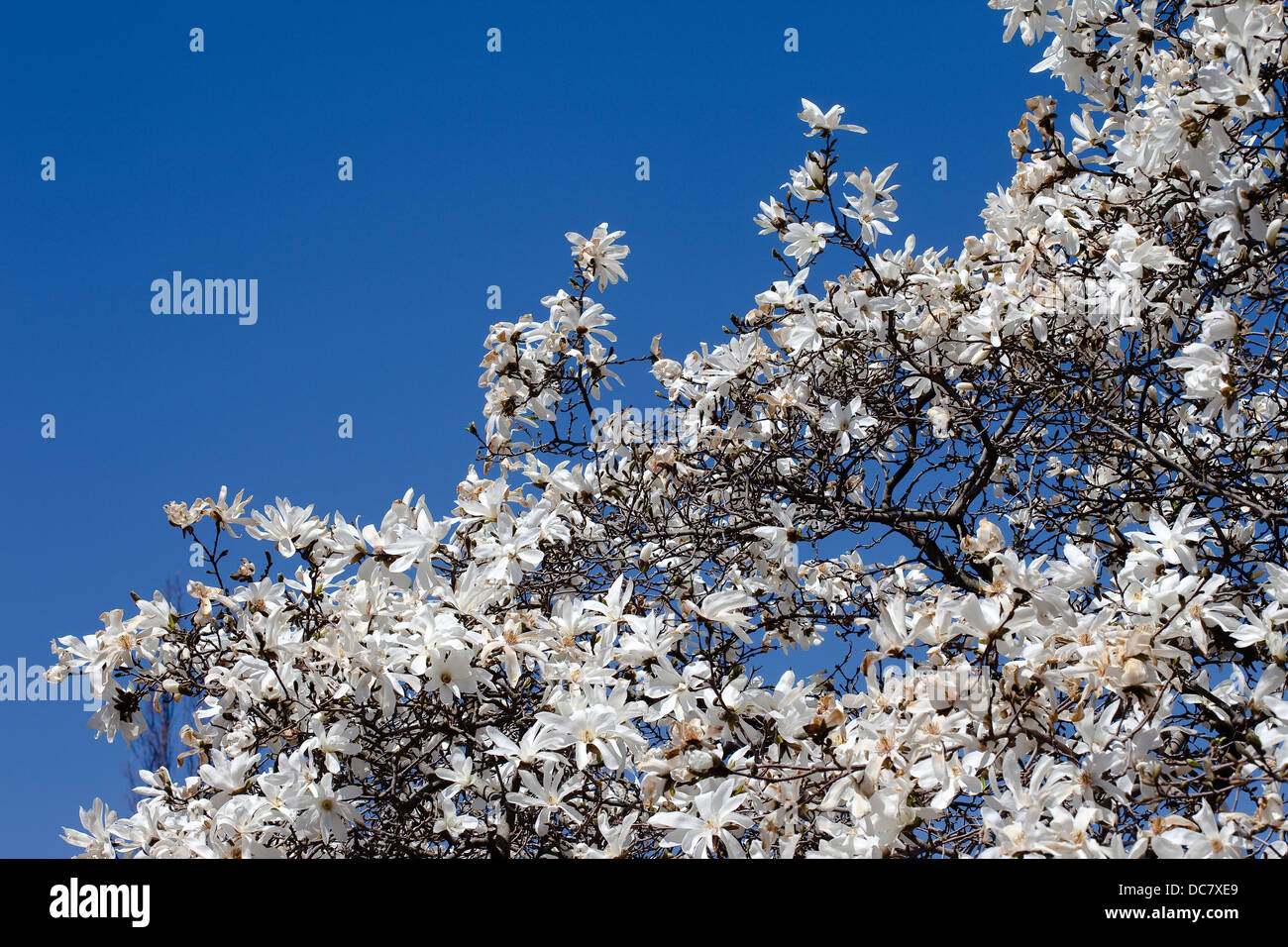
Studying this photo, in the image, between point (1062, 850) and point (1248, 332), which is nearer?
point (1062, 850)

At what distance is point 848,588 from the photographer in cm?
483

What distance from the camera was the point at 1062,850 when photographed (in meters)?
2.02

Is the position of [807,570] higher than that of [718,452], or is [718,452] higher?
[718,452]

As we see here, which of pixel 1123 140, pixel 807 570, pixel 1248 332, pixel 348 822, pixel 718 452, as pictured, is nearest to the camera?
pixel 348 822

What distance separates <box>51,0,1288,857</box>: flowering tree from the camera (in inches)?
89.3

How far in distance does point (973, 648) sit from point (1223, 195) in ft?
5.59

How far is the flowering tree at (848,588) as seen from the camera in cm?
227

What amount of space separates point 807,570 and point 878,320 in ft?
4.33

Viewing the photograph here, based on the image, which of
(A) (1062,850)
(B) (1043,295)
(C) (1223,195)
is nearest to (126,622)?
(A) (1062,850)
